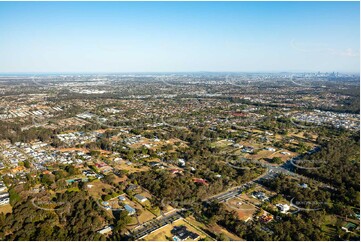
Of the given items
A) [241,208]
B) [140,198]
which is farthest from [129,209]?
[241,208]

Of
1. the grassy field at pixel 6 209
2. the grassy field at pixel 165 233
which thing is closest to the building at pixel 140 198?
the grassy field at pixel 165 233

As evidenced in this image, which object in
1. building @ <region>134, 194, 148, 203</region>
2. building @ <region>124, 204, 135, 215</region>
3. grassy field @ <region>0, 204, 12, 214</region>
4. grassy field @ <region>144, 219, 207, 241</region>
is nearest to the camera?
grassy field @ <region>144, 219, 207, 241</region>

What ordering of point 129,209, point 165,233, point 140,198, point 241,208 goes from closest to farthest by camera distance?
point 165,233 < point 129,209 < point 241,208 < point 140,198

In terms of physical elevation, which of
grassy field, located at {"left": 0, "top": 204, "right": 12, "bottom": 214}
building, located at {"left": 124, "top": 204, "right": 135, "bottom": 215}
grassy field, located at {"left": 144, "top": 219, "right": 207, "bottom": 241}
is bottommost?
grassy field, located at {"left": 144, "top": 219, "right": 207, "bottom": 241}

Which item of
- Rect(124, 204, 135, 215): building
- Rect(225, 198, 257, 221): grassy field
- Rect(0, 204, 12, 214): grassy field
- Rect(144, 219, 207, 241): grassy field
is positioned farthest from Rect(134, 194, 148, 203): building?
Rect(0, 204, 12, 214): grassy field

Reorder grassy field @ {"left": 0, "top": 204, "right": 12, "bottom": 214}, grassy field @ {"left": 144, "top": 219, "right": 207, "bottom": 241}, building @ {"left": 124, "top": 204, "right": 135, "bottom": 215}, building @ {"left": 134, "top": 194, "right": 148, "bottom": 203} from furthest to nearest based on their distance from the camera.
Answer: building @ {"left": 134, "top": 194, "right": 148, "bottom": 203} < grassy field @ {"left": 0, "top": 204, "right": 12, "bottom": 214} < building @ {"left": 124, "top": 204, "right": 135, "bottom": 215} < grassy field @ {"left": 144, "top": 219, "right": 207, "bottom": 241}

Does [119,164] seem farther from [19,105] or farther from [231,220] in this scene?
[19,105]

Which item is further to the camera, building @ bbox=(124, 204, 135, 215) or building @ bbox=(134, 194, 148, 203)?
building @ bbox=(134, 194, 148, 203)

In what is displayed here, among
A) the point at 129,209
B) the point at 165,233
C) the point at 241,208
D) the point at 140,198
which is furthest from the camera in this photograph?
the point at 140,198

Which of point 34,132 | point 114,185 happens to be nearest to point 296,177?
point 114,185

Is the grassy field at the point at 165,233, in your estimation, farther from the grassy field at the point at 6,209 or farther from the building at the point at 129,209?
the grassy field at the point at 6,209

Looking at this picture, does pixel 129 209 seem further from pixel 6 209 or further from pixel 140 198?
pixel 6 209

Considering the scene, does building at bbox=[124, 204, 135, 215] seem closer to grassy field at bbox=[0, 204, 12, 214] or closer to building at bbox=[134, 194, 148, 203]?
building at bbox=[134, 194, 148, 203]
